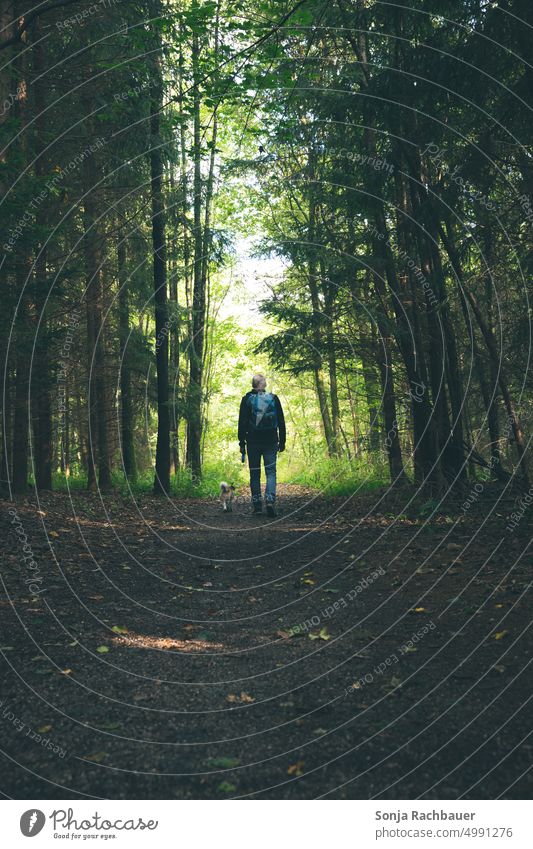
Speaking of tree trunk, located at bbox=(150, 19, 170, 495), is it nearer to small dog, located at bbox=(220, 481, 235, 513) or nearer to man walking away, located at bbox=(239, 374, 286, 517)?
small dog, located at bbox=(220, 481, 235, 513)

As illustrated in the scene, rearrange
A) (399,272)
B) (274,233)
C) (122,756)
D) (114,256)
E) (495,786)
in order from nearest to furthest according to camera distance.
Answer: (495,786), (122,756), (399,272), (114,256), (274,233)

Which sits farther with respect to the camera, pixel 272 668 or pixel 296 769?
pixel 272 668

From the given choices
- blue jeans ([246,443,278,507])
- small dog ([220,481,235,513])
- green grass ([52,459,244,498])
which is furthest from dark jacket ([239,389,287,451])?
green grass ([52,459,244,498])

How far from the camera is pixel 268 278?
1716cm

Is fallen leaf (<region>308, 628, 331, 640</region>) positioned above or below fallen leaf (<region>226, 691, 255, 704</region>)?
above

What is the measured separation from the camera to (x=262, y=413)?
12586 millimetres

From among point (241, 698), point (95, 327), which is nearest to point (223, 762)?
point (241, 698)

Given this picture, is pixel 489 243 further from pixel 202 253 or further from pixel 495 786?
pixel 202 253

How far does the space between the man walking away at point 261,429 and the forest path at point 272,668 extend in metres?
3.31

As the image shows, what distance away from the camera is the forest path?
3383mm

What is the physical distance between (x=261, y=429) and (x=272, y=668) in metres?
7.89

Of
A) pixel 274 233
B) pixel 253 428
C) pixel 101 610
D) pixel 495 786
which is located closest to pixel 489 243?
pixel 253 428

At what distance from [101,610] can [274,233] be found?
18.7m

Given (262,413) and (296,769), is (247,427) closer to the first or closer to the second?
(262,413)
